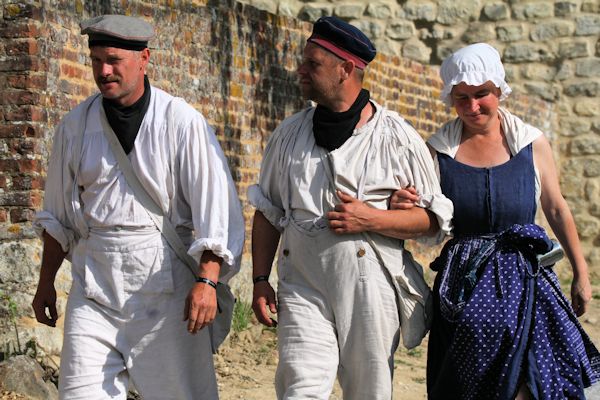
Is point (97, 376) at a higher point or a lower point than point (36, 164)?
lower

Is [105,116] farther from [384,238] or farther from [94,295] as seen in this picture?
[384,238]

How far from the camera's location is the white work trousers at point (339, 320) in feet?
14.6

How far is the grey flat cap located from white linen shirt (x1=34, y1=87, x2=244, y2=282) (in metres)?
0.25

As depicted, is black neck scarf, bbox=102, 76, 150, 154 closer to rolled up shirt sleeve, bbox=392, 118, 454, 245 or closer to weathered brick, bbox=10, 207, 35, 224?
rolled up shirt sleeve, bbox=392, 118, 454, 245

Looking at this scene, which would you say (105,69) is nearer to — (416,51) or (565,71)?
(416,51)

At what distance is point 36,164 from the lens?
21.2 ft

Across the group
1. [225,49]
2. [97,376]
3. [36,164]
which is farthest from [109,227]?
[225,49]

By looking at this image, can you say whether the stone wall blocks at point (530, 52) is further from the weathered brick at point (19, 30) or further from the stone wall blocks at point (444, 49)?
the weathered brick at point (19, 30)

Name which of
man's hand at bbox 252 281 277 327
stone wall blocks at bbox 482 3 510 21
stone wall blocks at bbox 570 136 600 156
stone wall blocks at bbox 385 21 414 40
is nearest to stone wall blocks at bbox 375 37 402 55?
stone wall blocks at bbox 385 21 414 40

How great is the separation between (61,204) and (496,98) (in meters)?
1.76

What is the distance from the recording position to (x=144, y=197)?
439 centimetres

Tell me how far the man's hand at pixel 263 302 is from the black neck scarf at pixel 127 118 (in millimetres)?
753

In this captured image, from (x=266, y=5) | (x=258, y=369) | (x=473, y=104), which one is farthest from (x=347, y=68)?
(x=266, y=5)

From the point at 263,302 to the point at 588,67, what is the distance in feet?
30.7
